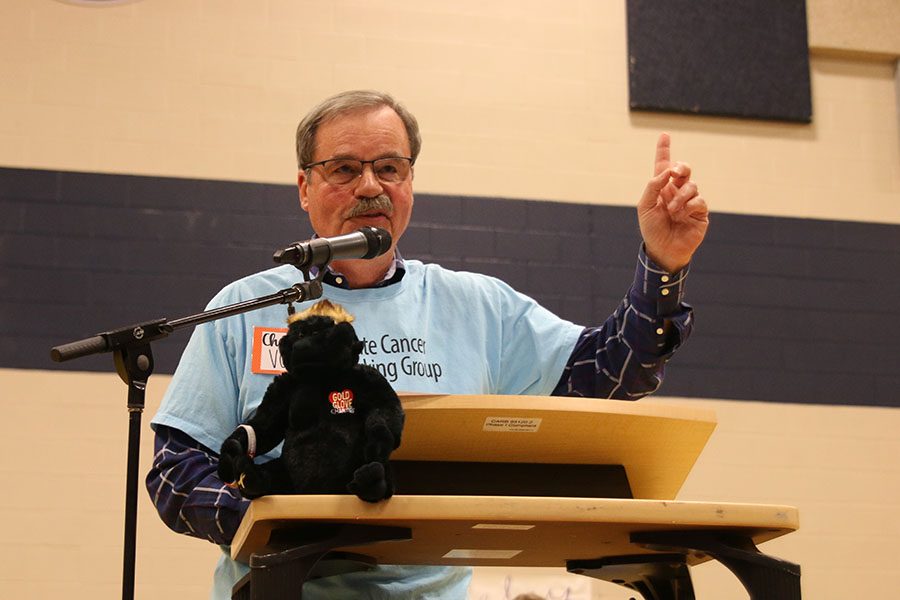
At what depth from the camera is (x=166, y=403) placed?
6.77 feet

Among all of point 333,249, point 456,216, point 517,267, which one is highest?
point 456,216

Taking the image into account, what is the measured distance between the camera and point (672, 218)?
6.54 feet

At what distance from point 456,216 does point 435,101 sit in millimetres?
488

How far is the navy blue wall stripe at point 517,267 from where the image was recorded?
401cm

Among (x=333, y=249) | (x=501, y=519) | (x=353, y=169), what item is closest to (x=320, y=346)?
(x=333, y=249)

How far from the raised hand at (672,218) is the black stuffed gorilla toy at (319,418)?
2.24ft

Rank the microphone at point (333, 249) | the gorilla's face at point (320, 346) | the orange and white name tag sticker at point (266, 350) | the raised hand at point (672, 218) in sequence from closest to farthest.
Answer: the gorilla's face at point (320, 346)
the microphone at point (333, 249)
the raised hand at point (672, 218)
the orange and white name tag sticker at point (266, 350)

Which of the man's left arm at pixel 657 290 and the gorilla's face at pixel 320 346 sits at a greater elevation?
the man's left arm at pixel 657 290

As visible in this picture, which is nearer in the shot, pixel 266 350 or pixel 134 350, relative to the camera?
pixel 134 350

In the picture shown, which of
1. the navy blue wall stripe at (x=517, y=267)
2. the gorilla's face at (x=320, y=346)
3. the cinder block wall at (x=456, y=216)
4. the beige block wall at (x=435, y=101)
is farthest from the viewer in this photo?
the beige block wall at (x=435, y=101)

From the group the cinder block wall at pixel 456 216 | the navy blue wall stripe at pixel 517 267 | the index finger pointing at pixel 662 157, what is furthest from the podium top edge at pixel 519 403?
the navy blue wall stripe at pixel 517 267

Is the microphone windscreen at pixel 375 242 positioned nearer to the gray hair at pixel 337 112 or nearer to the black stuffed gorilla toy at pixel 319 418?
the black stuffed gorilla toy at pixel 319 418

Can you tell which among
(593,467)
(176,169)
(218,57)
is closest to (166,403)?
(593,467)

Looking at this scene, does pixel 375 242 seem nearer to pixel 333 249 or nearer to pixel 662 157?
pixel 333 249
